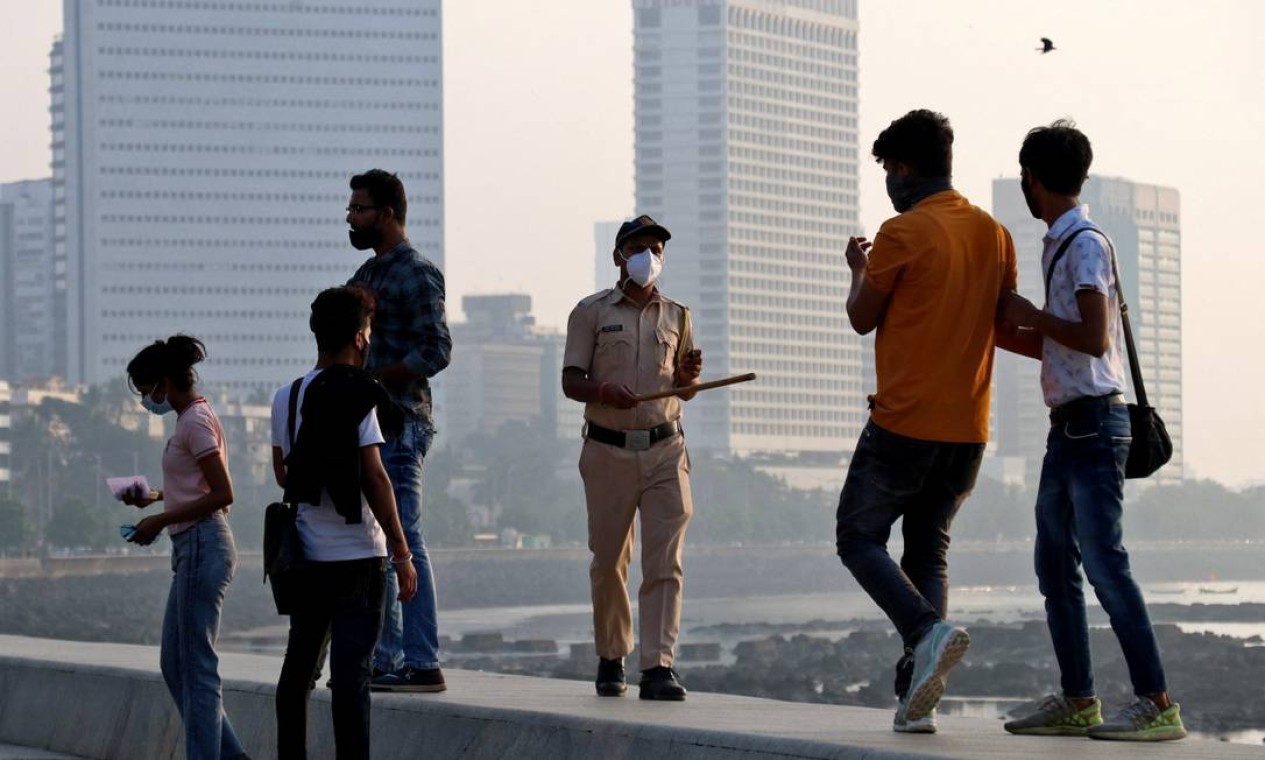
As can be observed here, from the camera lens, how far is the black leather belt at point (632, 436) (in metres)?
7.77

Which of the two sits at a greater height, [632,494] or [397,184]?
[397,184]

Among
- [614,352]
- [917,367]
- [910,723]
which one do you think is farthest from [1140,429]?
[614,352]

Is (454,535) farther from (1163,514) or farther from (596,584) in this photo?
(596,584)

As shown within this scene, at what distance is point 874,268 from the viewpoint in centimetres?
614

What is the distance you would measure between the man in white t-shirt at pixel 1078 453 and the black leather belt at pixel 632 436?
1825 mm

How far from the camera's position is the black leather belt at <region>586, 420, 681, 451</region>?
7766 mm

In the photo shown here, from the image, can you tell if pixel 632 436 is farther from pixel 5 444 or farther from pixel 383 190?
pixel 5 444

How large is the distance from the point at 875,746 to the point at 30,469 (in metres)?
139

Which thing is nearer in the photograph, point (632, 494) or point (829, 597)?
point (632, 494)

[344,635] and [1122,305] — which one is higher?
[1122,305]

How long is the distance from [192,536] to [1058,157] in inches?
115

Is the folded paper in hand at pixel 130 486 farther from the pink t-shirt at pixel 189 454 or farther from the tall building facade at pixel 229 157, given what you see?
the tall building facade at pixel 229 157

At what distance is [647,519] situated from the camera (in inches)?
308

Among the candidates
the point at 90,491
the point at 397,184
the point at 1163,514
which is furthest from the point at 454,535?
the point at 397,184
